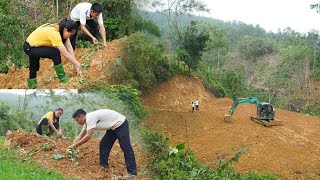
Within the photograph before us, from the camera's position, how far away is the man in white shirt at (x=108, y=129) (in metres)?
5.25

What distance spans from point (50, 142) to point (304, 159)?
10876 mm

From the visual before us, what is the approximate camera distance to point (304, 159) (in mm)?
14211

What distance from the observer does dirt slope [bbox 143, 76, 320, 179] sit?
44.5ft

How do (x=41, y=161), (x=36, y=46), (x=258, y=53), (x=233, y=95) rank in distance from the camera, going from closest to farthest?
(x=41, y=161)
(x=36, y=46)
(x=233, y=95)
(x=258, y=53)

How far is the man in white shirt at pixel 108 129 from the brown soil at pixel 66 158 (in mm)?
206

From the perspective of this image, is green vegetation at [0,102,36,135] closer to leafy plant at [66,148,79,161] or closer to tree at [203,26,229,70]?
leafy plant at [66,148,79,161]

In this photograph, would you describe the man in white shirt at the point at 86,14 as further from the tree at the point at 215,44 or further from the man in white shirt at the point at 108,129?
the tree at the point at 215,44

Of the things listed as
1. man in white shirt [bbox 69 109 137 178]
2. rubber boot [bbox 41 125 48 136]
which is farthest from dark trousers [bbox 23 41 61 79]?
rubber boot [bbox 41 125 48 136]

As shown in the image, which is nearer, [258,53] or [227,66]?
[227,66]

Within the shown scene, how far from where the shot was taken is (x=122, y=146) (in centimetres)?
543

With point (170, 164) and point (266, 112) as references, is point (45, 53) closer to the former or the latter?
point (170, 164)

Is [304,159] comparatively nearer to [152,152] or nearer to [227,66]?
[152,152]

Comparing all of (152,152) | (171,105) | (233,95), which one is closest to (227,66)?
(233,95)

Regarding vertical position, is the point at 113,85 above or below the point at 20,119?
above
